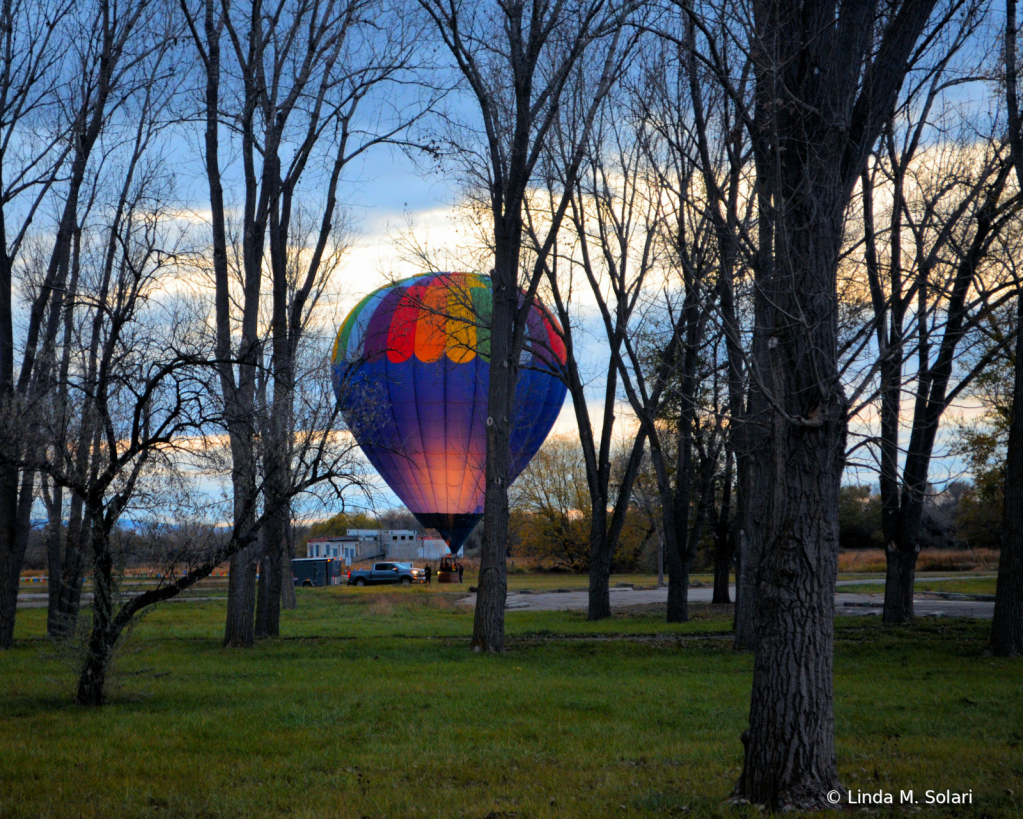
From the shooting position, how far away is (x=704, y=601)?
27.7m

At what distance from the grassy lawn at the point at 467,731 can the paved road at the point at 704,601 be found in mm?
5959

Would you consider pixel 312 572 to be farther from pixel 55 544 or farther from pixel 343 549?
pixel 55 544

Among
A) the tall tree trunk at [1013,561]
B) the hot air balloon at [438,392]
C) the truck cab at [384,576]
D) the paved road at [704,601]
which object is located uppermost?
the hot air balloon at [438,392]

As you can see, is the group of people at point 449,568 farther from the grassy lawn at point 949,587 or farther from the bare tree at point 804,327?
the bare tree at point 804,327

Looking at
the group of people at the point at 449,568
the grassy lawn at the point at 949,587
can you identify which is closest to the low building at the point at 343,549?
the group of people at the point at 449,568

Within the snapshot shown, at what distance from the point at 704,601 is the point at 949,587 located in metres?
9.44

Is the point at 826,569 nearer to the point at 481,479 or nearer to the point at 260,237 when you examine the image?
the point at 260,237

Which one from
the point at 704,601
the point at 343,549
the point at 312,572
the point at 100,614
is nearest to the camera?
the point at 100,614

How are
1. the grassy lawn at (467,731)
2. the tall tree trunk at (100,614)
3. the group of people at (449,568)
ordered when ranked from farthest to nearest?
the group of people at (449,568)
the tall tree trunk at (100,614)
the grassy lawn at (467,731)

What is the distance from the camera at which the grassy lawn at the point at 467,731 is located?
559 cm

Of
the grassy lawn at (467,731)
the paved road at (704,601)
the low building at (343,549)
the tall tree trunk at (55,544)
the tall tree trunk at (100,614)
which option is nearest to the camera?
the grassy lawn at (467,731)

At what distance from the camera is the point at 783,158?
567 centimetres

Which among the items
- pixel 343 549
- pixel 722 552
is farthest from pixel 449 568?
pixel 722 552

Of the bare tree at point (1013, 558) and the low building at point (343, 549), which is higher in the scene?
the bare tree at point (1013, 558)
